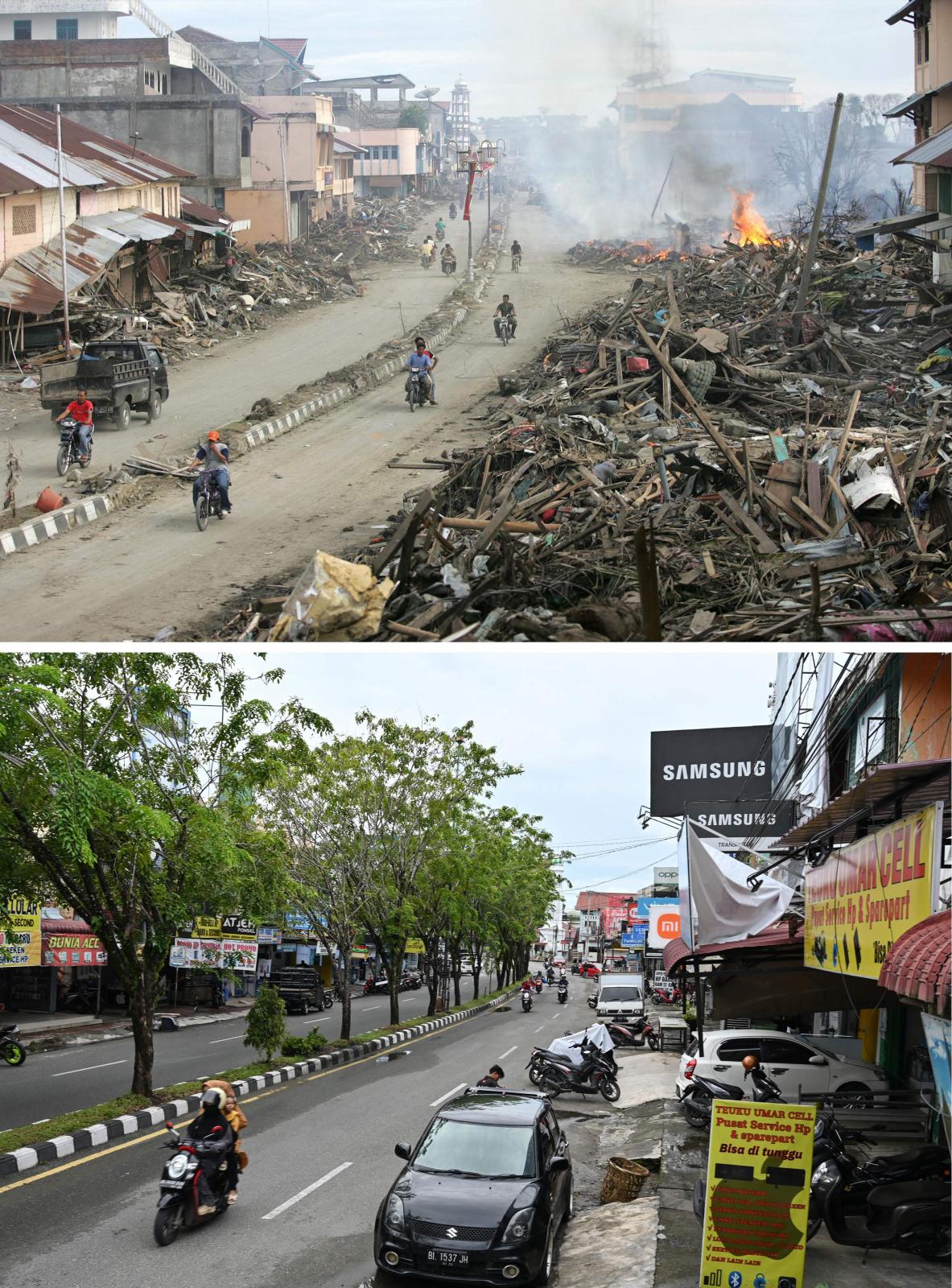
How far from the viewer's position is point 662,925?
1423 inches

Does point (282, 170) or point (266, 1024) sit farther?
point (282, 170)

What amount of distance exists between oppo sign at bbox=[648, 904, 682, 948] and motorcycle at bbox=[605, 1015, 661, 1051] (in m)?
4.16

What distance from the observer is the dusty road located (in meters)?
16.1

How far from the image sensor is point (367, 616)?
1270 cm

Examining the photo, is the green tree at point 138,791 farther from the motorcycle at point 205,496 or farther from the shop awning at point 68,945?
the shop awning at point 68,945

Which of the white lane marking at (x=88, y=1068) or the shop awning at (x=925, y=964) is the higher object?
the shop awning at (x=925, y=964)

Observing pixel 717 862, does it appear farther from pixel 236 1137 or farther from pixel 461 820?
pixel 461 820

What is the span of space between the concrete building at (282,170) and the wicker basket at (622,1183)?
5251 centimetres

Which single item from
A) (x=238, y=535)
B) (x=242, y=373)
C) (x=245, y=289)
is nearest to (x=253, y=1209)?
(x=238, y=535)

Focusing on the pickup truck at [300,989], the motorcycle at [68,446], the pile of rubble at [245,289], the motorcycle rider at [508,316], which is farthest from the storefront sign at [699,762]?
the motorcycle at [68,446]

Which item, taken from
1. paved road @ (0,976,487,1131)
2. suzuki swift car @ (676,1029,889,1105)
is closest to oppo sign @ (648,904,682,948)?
paved road @ (0,976,487,1131)

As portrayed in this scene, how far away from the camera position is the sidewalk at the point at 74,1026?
26.4 meters

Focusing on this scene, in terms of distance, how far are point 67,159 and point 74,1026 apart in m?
27.5

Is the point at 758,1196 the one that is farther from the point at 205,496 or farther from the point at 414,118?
the point at 414,118
